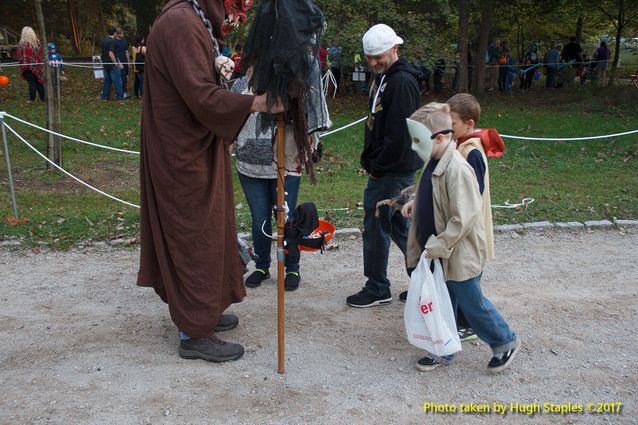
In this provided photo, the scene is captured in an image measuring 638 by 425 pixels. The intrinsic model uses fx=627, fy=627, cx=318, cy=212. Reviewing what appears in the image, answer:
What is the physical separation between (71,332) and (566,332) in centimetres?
346

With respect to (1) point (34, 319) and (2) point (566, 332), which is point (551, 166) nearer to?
(2) point (566, 332)

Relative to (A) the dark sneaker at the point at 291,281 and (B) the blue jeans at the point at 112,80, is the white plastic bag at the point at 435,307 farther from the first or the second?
(B) the blue jeans at the point at 112,80

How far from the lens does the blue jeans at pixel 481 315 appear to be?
3.67 metres

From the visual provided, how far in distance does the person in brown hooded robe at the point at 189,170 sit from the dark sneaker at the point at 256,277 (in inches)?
41.8

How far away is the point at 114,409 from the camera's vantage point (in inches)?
135

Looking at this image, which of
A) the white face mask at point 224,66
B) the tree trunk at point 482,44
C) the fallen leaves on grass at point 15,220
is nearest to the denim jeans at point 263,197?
the white face mask at point 224,66

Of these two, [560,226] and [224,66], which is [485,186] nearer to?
[224,66]

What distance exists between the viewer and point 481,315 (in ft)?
12.1

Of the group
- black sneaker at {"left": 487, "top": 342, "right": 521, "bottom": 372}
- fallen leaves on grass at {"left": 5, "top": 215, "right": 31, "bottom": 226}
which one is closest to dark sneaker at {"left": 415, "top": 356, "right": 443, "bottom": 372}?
black sneaker at {"left": 487, "top": 342, "right": 521, "bottom": 372}

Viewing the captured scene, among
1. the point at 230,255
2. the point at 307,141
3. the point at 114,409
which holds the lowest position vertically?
the point at 114,409

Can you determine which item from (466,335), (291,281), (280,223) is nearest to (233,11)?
(280,223)

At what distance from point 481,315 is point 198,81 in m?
2.11

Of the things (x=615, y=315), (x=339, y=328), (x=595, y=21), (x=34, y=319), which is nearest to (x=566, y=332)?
(x=615, y=315)

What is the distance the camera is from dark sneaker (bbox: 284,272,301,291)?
5.13m
